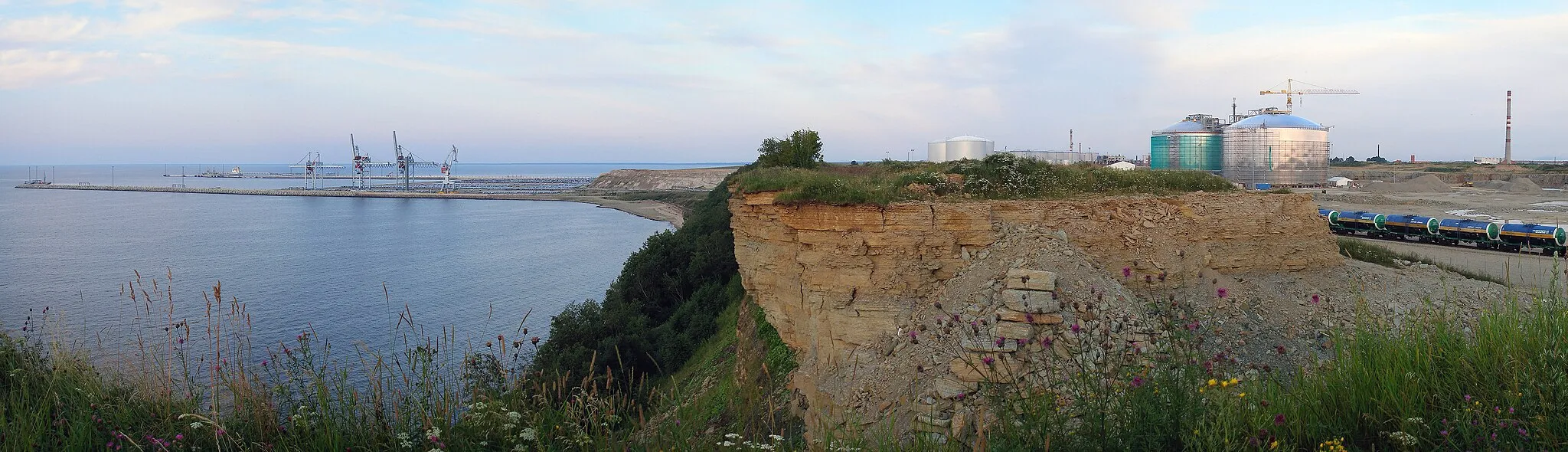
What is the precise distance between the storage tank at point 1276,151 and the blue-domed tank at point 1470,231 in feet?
108

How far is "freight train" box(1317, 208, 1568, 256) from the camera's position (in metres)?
24.0

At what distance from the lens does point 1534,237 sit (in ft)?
80.0

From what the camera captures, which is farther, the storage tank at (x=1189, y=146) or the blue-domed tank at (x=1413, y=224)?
the storage tank at (x=1189, y=146)

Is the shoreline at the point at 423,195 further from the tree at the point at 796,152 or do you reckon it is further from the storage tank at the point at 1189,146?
the tree at the point at 796,152

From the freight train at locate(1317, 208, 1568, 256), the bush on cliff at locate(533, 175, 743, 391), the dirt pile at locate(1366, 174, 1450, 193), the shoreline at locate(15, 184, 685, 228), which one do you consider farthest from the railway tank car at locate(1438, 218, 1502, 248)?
the shoreline at locate(15, 184, 685, 228)

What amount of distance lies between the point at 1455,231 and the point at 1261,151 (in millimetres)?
35129

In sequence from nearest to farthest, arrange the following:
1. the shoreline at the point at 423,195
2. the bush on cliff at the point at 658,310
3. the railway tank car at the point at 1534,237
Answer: the bush on cliff at the point at 658,310 < the railway tank car at the point at 1534,237 < the shoreline at the point at 423,195

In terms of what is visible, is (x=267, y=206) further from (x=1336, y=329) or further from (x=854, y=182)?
(x=1336, y=329)

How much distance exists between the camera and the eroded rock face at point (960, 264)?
9.41 m

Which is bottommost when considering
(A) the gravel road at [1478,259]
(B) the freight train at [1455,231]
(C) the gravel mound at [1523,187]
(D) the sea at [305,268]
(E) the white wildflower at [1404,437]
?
(D) the sea at [305,268]

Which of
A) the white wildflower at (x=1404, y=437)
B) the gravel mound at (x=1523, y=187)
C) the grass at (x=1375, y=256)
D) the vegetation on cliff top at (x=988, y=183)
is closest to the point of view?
the white wildflower at (x=1404, y=437)

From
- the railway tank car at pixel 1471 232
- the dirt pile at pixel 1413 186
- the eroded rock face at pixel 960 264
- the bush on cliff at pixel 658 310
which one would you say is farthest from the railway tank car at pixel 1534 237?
the dirt pile at pixel 1413 186

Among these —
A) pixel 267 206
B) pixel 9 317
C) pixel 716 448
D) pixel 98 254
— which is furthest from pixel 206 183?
pixel 716 448

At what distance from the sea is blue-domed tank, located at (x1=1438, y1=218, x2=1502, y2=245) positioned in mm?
30494
